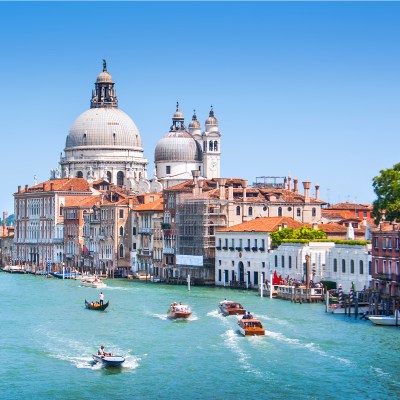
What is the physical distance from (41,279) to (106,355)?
46435 millimetres

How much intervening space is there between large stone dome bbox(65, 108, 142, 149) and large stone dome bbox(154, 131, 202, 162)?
4.40 m

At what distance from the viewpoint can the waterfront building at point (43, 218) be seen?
9581 centimetres

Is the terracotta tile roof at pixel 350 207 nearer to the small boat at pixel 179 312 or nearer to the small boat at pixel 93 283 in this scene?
the small boat at pixel 93 283

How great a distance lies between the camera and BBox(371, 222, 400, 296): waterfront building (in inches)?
1850

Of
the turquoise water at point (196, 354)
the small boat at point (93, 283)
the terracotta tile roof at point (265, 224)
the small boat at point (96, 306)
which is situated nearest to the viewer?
the turquoise water at point (196, 354)

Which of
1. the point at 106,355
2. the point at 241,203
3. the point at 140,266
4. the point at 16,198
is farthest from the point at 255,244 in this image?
the point at 16,198

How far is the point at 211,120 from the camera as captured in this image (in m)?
108

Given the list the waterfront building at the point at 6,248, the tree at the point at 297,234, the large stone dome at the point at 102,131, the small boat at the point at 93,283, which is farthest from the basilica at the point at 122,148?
the tree at the point at 297,234

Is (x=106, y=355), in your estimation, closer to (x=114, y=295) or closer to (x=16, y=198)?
(x=114, y=295)

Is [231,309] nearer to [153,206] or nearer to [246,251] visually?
[246,251]

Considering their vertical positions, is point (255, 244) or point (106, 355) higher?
point (255, 244)

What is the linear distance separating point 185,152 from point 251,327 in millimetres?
63531

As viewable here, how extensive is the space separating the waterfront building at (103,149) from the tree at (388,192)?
53.8 metres

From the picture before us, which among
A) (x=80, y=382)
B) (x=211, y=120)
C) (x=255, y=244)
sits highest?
(x=211, y=120)
